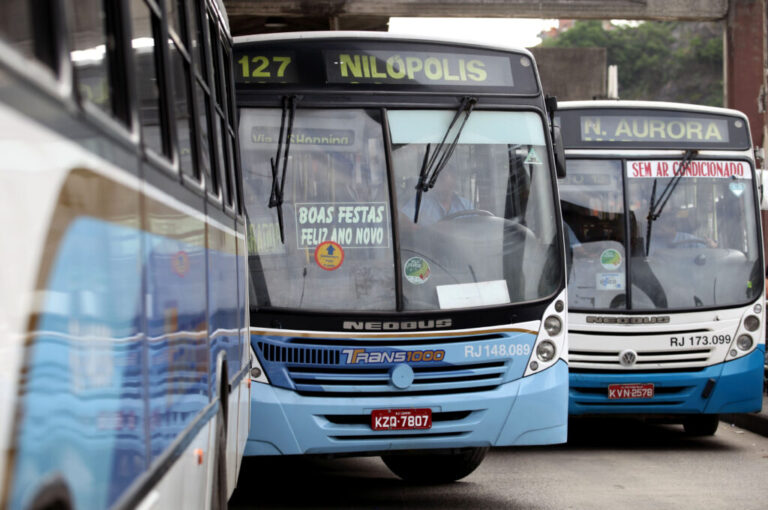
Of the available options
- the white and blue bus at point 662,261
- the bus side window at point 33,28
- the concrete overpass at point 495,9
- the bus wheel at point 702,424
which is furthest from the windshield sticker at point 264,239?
the concrete overpass at point 495,9

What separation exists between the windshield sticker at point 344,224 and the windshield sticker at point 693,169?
4206 mm

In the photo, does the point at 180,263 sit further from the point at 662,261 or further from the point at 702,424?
the point at 702,424

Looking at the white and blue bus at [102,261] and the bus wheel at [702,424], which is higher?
the white and blue bus at [102,261]

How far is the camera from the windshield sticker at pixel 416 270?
7.27 meters

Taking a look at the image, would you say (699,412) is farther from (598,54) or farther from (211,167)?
(598,54)

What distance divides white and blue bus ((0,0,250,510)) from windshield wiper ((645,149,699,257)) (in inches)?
284

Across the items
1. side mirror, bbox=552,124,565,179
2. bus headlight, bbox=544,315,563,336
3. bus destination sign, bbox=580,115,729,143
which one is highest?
bus destination sign, bbox=580,115,729,143

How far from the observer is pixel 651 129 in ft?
36.0

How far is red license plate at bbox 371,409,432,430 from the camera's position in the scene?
23.0 ft

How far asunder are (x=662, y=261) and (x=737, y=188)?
1011mm

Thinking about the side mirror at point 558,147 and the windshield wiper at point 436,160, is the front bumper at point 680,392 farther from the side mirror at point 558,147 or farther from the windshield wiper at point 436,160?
the windshield wiper at point 436,160

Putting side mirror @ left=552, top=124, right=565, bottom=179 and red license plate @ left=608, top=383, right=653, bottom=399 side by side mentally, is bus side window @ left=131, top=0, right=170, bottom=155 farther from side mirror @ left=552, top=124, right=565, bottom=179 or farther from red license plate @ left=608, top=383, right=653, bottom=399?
red license plate @ left=608, top=383, right=653, bottom=399

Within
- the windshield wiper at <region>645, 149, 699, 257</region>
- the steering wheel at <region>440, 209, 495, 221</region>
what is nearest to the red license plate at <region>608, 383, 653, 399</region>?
the windshield wiper at <region>645, 149, 699, 257</region>

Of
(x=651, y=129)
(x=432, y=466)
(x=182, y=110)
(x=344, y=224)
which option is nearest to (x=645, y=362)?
(x=651, y=129)
